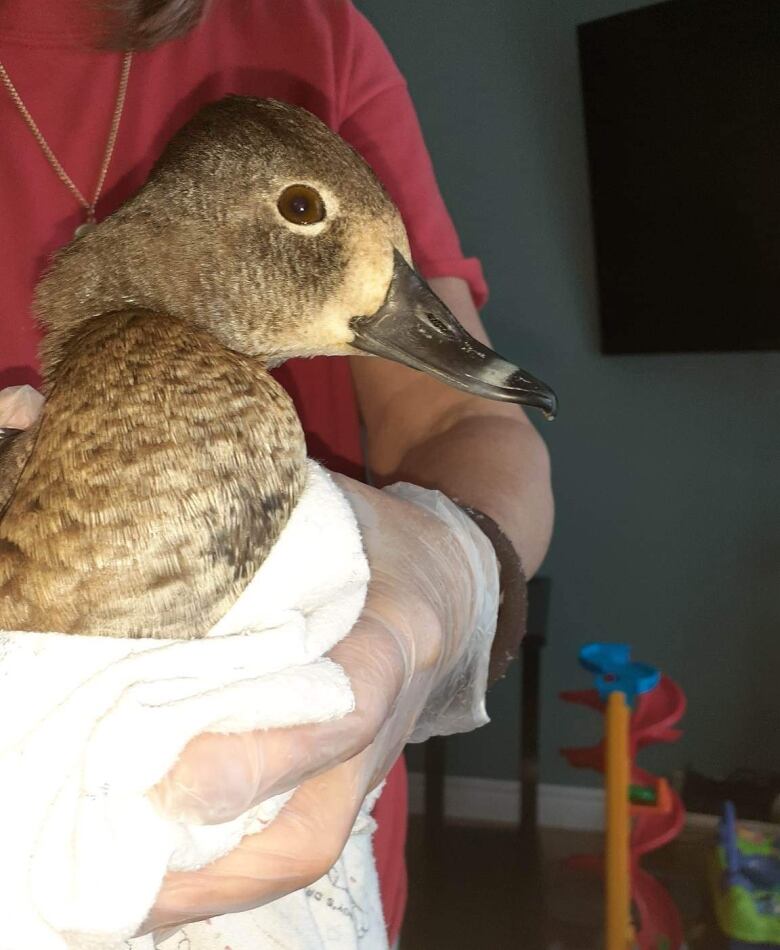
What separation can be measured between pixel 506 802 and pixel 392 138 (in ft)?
8.16

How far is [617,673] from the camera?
6.64 feet

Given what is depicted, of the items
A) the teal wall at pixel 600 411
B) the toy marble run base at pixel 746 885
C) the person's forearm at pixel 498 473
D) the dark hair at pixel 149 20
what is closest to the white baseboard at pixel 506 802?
the teal wall at pixel 600 411

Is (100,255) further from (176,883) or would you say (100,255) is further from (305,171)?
(176,883)

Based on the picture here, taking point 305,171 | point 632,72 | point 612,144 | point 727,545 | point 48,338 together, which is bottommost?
point 727,545

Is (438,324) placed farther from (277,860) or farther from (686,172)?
(686,172)

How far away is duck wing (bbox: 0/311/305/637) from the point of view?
19.0 inches

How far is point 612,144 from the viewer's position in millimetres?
2445

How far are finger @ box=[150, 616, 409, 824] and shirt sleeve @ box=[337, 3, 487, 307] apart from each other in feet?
1.70

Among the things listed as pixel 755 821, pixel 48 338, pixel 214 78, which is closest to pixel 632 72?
pixel 214 78

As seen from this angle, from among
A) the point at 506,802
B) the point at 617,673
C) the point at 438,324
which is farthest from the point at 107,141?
the point at 506,802

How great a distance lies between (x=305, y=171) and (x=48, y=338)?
203mm

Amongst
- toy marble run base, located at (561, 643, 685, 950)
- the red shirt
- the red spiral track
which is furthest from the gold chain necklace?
Result: the red spiral track

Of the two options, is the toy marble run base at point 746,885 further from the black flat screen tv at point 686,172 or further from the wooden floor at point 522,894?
the black flat screen tv at point 686,172

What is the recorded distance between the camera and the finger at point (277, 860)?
0.53 metres
